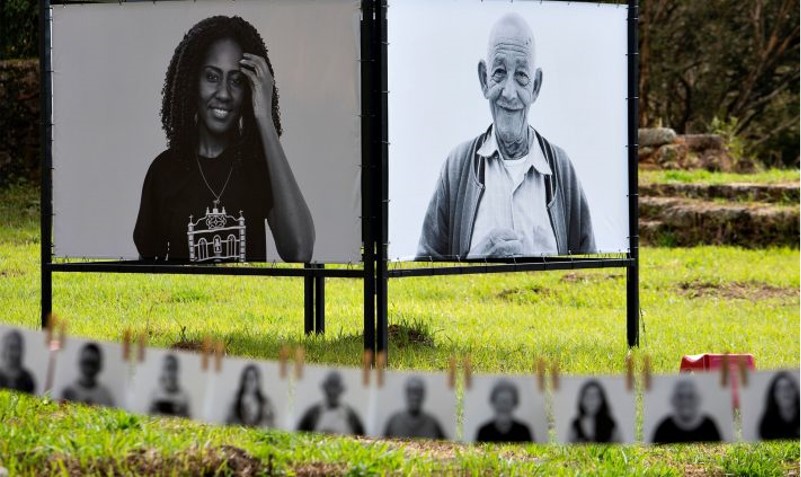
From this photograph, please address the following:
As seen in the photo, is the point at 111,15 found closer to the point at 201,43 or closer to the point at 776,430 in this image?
the point at 201,43

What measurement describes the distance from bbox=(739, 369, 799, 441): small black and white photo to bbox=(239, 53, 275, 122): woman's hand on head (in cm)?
431

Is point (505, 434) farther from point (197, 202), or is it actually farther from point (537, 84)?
point (537, 84)

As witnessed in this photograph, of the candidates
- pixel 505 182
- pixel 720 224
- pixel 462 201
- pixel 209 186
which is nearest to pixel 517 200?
pixel 505 182

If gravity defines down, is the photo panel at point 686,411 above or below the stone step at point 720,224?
below

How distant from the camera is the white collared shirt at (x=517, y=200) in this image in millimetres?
8406

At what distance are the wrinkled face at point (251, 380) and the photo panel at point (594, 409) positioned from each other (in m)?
1.04

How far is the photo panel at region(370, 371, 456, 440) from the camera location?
4.50 meters

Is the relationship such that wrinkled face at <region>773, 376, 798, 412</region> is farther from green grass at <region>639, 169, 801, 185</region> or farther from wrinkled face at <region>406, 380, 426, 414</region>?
green grass at <region>639, 169, 801, 185</region>

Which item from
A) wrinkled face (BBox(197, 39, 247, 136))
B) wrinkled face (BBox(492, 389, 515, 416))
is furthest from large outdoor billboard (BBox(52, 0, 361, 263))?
wrinkled face (BBox(492, 389, 515, 416))

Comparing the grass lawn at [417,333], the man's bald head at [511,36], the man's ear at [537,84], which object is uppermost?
the man's bald head at [511,36]

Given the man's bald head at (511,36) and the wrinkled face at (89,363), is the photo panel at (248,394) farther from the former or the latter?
the man's bald head at (511,36)

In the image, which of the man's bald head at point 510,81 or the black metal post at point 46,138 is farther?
the black metal post at point 46,138

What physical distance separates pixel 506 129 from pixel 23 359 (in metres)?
4.08

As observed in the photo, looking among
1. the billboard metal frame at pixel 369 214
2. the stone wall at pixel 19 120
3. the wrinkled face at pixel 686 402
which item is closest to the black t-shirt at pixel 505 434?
the wrinkled face at pixel 686 402
